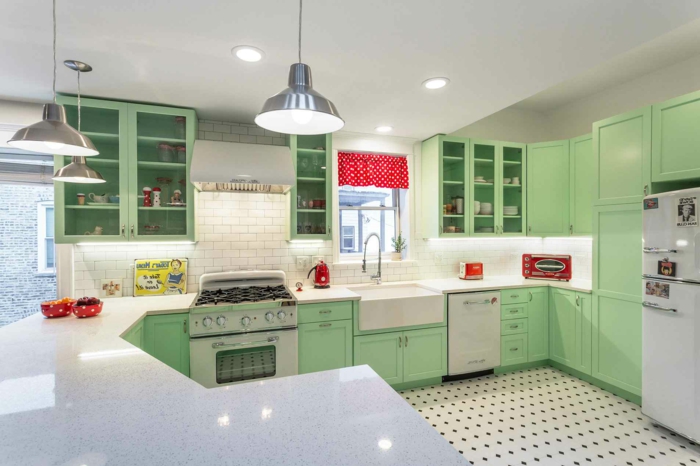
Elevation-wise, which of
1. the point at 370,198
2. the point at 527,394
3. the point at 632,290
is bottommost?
the point at 527,394

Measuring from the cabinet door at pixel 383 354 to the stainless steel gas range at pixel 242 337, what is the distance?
0.59 metres

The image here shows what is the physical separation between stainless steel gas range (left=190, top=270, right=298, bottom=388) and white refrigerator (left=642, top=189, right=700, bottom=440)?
2.65 m

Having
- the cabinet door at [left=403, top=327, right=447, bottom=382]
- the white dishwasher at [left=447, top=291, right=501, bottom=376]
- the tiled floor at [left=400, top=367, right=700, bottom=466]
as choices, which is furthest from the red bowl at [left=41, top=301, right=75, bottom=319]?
the white dishwasher at [left=447, top=291, right=501, bottom=376]

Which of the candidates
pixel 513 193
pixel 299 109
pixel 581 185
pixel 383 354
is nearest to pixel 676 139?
pixel 581 185

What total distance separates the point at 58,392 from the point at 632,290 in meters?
3.72

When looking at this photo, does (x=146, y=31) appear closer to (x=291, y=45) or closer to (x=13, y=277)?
(x=291, y=45)

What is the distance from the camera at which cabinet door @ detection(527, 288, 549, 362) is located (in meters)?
3.51

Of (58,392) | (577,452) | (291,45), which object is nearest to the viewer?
(58,392)

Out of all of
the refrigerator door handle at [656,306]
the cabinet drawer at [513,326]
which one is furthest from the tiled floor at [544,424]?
the refrigerator door handle at [656,306]

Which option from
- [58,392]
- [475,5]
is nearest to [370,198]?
[475,5]

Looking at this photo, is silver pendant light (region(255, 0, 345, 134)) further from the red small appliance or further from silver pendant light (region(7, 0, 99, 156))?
the red small appliance

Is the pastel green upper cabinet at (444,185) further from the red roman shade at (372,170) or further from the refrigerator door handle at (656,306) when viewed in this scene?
the refrigerator door handle at (656,306)

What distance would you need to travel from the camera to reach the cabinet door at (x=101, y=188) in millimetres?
2582

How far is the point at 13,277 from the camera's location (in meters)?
2.74
